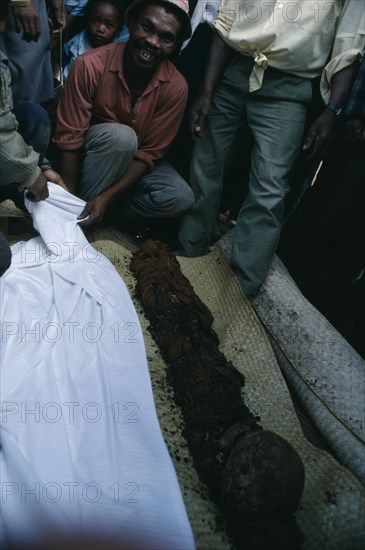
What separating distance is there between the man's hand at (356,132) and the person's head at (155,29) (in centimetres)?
108

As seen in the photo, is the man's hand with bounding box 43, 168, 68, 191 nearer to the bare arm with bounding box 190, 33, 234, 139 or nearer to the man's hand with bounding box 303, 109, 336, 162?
the bare arm with bounding box 190, 33, 234, 139

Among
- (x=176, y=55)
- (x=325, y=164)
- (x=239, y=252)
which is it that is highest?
(x=176, y=55)

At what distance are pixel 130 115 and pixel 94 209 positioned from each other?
2.03 feet

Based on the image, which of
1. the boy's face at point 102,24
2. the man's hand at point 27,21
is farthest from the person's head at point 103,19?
the man's hand at point 27,21

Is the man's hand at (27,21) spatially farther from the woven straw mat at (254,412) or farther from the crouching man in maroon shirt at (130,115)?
the woven straw mat at (254,412)

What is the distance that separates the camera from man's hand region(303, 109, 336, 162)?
245 cm

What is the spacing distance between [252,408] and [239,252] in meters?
1.07

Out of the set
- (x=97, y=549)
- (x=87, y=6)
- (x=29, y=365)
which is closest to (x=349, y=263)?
(x=29, y=365)

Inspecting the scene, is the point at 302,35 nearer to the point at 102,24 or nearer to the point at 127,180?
the point at 127,180

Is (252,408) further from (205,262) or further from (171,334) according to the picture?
(205,262)

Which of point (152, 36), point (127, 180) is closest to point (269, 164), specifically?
point (127, 180)

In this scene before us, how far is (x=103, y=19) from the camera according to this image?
117 inches

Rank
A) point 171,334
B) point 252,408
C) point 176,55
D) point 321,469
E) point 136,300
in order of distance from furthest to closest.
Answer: point 176,55
point 136,300
point 171,334
point 252,408
point 321,469

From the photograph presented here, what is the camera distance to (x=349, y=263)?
2.78 m
